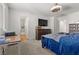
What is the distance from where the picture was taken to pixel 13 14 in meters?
1.90

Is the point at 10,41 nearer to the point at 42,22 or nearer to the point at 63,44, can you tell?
the point at 42,22

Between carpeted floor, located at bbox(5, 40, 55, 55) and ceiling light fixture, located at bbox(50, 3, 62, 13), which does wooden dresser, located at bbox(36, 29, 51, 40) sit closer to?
carpeted floor, located at bbox(5, 40, 55, 55)

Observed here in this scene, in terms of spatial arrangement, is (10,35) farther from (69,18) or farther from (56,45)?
(69,18)

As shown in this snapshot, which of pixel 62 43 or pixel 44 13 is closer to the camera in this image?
pixel 62 43

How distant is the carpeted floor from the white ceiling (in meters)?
0.44

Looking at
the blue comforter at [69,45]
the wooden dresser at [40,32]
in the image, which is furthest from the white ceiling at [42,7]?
the blue comforter at [69,45]

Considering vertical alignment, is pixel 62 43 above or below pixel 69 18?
below

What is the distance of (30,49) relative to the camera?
1888mm

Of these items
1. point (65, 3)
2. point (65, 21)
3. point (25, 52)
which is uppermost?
point (65, 3)

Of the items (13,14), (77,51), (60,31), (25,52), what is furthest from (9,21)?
(77,51)

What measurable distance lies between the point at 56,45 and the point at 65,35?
0.19 meters

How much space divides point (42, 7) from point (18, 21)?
40 cm

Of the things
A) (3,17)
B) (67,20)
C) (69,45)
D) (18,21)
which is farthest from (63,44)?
(3,17)

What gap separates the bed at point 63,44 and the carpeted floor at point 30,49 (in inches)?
2.6
